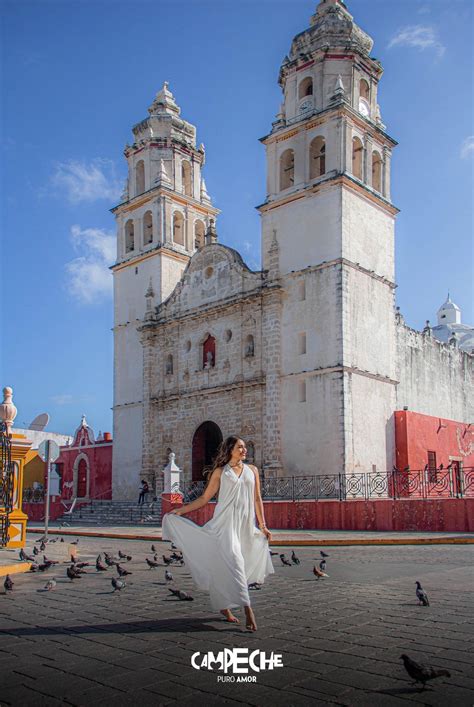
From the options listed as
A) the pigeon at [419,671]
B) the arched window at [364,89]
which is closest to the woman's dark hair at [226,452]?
the pigeon at [419,671]

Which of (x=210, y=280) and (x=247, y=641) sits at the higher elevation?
(x=210, y=280)

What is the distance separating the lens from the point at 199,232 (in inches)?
1297

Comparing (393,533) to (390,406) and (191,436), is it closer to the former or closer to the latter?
(390,406)

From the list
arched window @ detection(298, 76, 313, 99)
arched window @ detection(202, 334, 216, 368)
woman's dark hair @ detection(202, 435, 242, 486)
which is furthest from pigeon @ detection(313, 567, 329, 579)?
arched window @ detection(298, 76, 313, 99)

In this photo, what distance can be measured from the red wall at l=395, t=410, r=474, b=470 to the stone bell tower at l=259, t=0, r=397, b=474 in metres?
0.47

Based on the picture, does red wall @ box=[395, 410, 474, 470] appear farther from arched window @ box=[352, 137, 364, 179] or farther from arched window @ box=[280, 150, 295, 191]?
arched window @ box=[280, 150, 295, 191]

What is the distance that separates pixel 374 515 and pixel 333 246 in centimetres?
993

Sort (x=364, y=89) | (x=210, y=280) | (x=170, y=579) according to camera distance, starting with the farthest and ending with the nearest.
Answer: (x=210, y=280) → (x=364, y=89) → (x=170, y=579)

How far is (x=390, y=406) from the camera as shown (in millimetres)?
24625

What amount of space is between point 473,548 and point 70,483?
26.2m

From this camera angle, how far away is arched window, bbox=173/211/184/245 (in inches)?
1251

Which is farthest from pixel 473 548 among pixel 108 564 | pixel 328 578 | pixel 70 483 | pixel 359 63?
pixel 70 483

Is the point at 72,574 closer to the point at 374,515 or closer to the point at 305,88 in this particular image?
the point at 374,515

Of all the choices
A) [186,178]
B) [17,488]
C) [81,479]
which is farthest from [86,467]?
[17,488]
